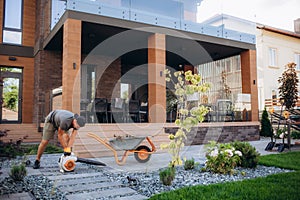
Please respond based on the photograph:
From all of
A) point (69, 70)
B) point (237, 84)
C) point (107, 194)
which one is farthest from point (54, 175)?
point (237, 84)

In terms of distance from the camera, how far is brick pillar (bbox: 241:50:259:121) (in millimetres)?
10102

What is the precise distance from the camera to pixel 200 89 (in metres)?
4.09

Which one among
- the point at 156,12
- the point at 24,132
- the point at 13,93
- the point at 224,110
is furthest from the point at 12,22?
the point at 224,110

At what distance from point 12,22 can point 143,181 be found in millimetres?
9842

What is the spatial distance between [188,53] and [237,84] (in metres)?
4.13

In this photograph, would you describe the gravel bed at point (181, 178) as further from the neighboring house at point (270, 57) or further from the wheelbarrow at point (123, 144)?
the neighboring house at point (270, 57)

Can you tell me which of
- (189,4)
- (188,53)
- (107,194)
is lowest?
(107,194)

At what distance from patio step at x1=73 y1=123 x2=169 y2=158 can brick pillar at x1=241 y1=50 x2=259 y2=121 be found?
437cm

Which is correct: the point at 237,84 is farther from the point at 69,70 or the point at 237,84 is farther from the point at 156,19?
the point at 69,70

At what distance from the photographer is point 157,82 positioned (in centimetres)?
825

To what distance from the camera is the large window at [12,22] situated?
10492 millimetres

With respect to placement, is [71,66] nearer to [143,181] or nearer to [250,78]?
[143,181]

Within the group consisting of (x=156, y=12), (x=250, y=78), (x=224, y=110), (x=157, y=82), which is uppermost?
(x=156, y=12)

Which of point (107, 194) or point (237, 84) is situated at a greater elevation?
point (237, 84)
